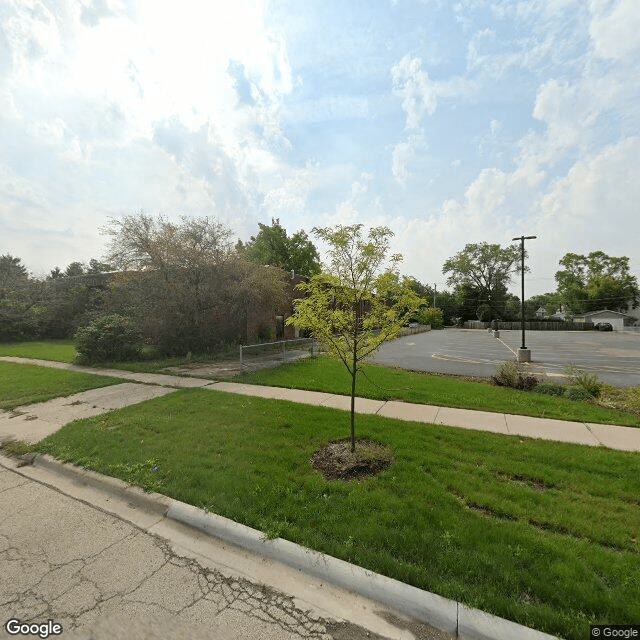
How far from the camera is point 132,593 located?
254 centimetres

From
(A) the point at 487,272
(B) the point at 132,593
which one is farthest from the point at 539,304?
(B) the point at 132,593

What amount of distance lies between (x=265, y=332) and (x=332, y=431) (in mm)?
15719

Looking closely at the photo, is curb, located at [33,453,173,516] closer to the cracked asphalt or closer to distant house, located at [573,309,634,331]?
the cracked asphalt

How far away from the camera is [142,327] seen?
14.0 m

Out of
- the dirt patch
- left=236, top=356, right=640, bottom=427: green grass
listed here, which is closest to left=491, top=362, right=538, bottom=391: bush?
left=236, top=356, right=640, bottom=427: green grass

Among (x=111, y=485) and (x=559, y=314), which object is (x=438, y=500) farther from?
(x=559, y=314)

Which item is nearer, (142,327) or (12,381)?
(12,381)

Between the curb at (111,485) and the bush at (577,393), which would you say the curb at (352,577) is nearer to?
the curb at (111,485)

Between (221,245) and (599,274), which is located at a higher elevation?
(599,274)

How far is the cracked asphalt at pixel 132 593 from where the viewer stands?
2.25 meters

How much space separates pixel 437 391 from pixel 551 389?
3156mm

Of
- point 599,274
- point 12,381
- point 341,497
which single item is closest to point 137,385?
point 12,381

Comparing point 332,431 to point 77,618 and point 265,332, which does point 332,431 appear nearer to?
point 77,618

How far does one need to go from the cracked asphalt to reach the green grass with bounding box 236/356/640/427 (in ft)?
19.3
